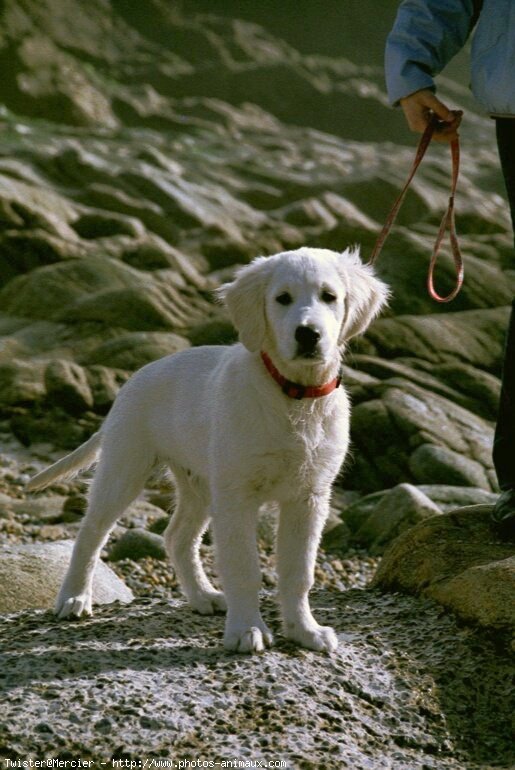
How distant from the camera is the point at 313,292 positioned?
3.84 m

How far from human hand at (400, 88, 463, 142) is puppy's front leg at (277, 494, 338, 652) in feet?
5.16

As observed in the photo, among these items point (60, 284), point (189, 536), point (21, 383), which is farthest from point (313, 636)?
point (60, 284)

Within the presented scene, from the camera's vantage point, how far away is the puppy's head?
3.69 meters

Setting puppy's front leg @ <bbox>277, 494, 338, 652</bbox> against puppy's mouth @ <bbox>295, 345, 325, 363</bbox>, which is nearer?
puppy's mouth @ <bbox>295, 345, 325, 363</bbox>

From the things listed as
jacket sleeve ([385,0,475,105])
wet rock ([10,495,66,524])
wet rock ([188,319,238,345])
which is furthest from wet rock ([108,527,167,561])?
wet rock ([188,319,238,345])

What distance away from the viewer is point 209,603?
4.48 m

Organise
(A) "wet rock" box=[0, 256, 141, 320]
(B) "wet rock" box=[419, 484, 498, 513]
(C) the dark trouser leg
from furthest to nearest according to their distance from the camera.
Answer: (A) "wet rock" box=[0, 256, 141, 320] → (B) "wet rock" box=[419, 484, 498, 513] → (C) the dark trouser leg

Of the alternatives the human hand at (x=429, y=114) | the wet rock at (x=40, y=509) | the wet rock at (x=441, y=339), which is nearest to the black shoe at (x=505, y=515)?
the human hand at (x=429, y=114)

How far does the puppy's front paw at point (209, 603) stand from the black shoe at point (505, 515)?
1.28 meters

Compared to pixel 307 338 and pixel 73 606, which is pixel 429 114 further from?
pixel 73 606

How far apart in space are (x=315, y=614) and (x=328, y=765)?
1.31 metres

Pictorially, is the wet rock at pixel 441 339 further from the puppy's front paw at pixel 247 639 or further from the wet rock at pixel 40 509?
the puppy's front paw at pixel 247 639

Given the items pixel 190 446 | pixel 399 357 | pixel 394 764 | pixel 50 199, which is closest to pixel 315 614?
pixel 190 446

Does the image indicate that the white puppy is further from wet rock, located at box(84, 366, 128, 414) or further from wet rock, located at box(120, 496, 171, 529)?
wet rock, located at box(84, 366, 128, 414)
